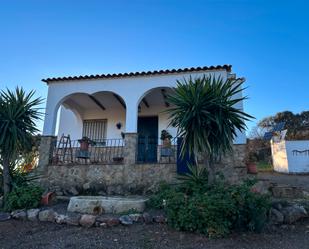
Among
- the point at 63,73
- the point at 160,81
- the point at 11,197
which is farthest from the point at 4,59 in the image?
the point at 160,81

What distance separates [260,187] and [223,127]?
122 inches

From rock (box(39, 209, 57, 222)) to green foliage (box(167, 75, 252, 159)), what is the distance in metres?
4.02

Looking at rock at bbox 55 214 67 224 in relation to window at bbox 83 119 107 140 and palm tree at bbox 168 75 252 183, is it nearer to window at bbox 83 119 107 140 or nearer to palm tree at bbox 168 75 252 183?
palm tree at bbox 168 75 252 183

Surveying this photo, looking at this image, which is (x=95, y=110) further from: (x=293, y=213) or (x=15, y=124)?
(x=293, y=213)

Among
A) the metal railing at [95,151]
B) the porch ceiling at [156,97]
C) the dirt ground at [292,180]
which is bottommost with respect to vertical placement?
the dirt ground at [292,180]

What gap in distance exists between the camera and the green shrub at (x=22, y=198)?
23.2 ft

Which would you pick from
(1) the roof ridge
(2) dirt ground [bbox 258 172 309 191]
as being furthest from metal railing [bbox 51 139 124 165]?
(2) dirt ground [bbox 258 172 309 191]

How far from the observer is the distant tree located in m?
22.0

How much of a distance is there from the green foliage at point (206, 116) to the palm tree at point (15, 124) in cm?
479

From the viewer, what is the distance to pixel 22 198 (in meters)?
7.09

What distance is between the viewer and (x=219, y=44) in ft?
35.9

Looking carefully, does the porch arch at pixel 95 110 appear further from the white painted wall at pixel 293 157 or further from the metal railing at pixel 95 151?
the white painted wall at pixel 293 157

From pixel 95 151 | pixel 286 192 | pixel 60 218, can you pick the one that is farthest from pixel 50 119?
pixel 286 192

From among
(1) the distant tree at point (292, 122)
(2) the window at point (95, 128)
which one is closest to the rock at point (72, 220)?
(2) the window at point (95, 128)
